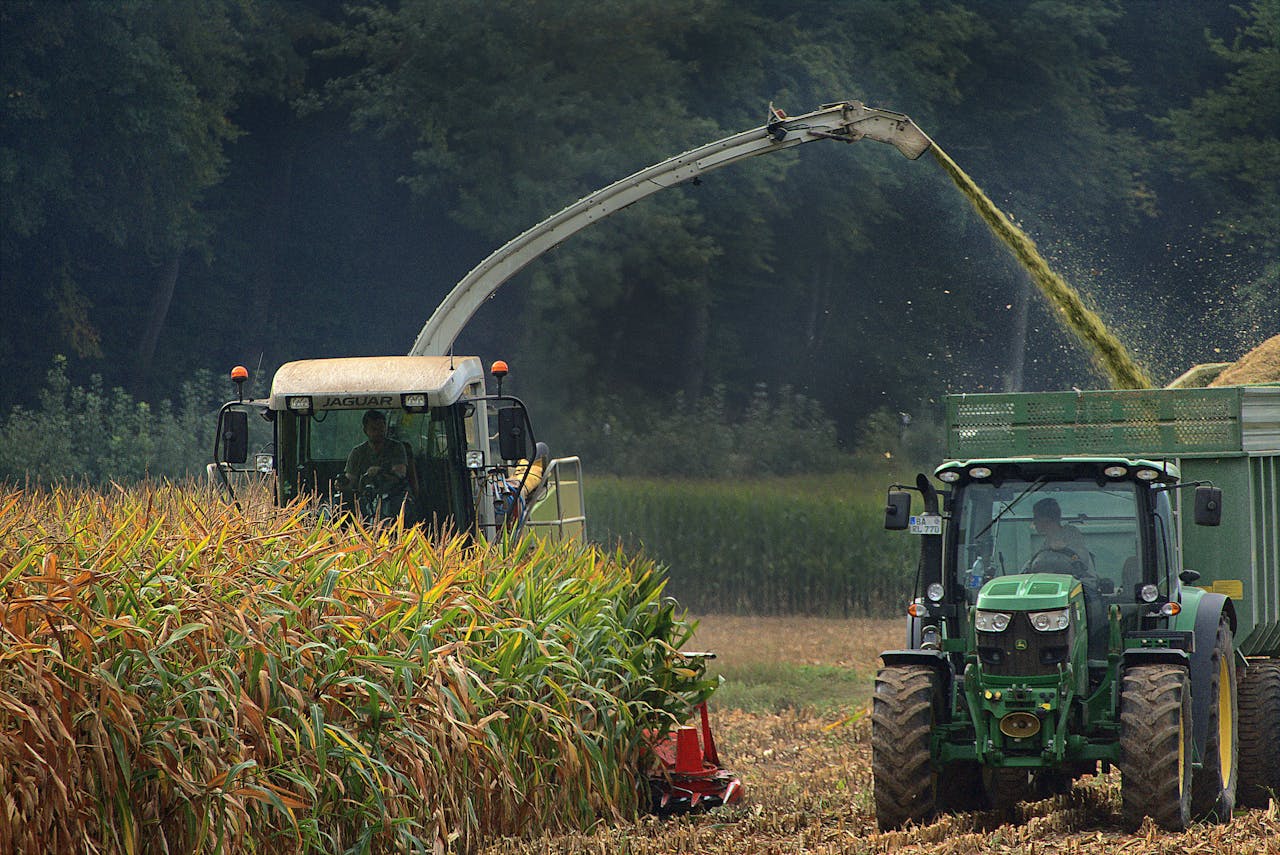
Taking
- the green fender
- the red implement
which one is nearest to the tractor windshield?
the green fender

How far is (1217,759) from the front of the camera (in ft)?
26.6

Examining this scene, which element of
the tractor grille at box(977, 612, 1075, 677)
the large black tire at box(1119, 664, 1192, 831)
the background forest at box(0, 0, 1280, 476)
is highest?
the background forest at box(0, 0, 1280, 476)

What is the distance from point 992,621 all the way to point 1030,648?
205mm

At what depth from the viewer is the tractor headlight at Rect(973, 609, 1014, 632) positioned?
7652 mm

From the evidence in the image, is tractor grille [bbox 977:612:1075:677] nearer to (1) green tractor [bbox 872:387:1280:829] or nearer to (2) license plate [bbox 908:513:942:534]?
(1) green tractor [bbox 872:387:1280:829]

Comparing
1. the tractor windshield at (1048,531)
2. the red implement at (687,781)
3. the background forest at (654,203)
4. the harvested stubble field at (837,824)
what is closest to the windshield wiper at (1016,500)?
the tractor windshield at (1048,531)

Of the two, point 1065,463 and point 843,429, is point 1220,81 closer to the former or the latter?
point 843,429

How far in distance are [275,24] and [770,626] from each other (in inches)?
789

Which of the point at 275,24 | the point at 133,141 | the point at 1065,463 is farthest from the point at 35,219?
the point at 1065,463

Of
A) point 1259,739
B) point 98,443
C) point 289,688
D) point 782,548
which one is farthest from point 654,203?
point 289,688

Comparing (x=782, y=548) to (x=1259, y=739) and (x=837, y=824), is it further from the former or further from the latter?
(x=837, y=824)

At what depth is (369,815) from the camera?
646cm

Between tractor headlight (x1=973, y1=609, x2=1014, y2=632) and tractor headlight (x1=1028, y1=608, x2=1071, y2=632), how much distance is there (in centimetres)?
11

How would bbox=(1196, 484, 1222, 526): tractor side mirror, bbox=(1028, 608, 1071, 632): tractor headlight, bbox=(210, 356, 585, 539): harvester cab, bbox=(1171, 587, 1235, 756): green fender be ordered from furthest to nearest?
bbox=(210, 356, 585, 539): harvester cab → bbox=(1196, 484, 1222, 526): tractor side mirror → bbox=(1171, 587, 1235, 756): green fender → bbox=(1028, 608, 1071, 632): tractor headlight
